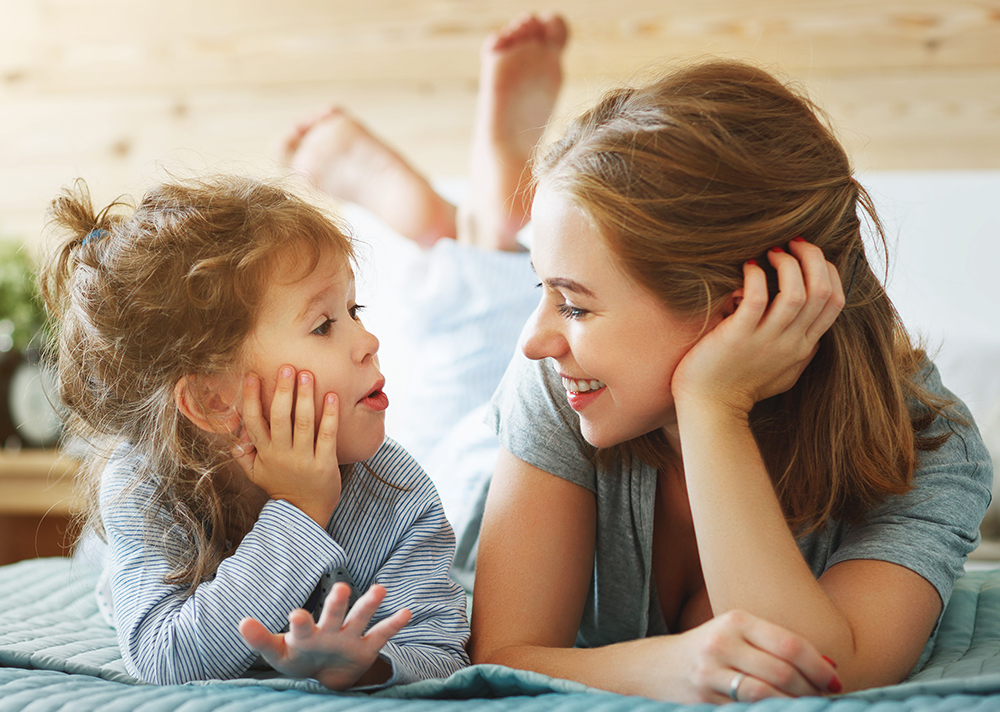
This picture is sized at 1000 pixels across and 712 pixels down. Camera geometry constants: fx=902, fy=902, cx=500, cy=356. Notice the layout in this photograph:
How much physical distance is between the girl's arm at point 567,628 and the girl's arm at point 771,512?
5cm

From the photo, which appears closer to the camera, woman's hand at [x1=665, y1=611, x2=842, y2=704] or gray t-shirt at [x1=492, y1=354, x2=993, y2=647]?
woman's hand at [x1=665, y1=611, x2=842, y2=704]

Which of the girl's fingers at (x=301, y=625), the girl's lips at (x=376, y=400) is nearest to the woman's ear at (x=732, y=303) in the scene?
the girl's lips at (x=376, y=400)

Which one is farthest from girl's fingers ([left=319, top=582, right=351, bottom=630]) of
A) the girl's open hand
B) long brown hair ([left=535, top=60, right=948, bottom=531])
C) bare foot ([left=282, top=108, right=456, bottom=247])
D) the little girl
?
bare foot ([left=282, top=108, right=456, bottom=247])

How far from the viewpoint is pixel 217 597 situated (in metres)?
0.78

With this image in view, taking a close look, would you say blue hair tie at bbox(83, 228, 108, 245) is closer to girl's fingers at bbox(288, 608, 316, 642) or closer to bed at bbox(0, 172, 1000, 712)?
bed at bbox(0, 172, 1000, 712)

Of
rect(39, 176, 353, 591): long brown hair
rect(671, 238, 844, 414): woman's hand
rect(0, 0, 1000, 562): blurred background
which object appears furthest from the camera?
rect(0, 0, 1000, 562): blurred background

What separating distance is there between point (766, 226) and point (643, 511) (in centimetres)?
33

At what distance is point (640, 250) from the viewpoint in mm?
782

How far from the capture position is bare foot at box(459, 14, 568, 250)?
Answer: 1799 mm

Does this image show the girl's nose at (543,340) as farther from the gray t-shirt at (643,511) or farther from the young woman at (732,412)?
the gray t-shirt at (643,511)

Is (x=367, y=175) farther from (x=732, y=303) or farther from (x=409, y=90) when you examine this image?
(x=732, y=303)

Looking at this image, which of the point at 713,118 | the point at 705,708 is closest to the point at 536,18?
the point at 713,118

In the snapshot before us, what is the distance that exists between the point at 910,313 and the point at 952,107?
0.51 meters

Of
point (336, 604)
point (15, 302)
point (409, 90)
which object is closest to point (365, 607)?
point (336, 604)
